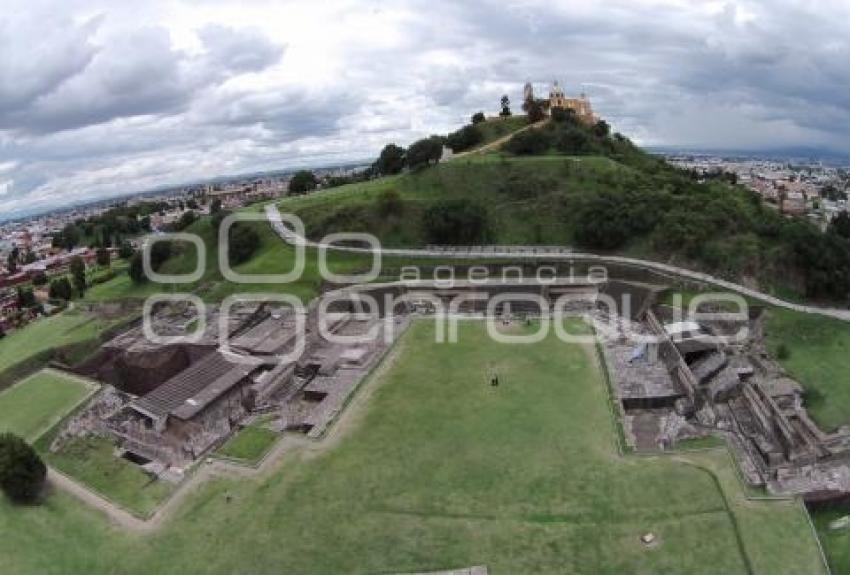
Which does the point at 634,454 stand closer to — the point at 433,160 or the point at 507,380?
the point at 507,380

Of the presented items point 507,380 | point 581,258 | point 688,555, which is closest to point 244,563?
point 688,555

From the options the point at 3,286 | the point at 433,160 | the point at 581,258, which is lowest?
the point at 3,286

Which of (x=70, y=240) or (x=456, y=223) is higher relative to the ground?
(x=456, y=223)

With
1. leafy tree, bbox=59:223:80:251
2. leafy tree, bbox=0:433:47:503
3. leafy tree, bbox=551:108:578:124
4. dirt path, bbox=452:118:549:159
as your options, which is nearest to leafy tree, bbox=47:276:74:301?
leafy tree, bbox=0:433:47:503

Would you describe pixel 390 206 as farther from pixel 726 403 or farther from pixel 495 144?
pixel 726 403

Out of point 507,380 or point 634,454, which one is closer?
point 634,454

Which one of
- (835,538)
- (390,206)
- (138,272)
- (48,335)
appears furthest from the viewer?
(390,206)

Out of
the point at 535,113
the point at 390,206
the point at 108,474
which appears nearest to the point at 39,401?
the point at 108,474

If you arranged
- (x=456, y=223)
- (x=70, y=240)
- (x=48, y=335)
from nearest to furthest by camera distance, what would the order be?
(x=48, y=335) < (x=456, y=223) < (x=70, y=240)
